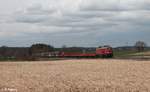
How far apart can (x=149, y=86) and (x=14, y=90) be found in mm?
7347

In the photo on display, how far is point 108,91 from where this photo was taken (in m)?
22.2

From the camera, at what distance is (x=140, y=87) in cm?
2339

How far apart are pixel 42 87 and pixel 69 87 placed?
170 centimetres

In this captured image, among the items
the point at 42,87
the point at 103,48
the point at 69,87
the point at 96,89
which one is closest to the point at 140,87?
the point at 96,89

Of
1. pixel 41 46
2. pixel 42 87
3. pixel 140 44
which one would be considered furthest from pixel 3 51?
pixel 42 87

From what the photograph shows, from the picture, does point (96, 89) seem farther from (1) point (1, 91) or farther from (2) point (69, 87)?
(1) point (1, 91)

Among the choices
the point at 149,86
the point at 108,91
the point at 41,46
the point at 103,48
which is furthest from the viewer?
the point at 41,46

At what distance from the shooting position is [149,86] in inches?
943

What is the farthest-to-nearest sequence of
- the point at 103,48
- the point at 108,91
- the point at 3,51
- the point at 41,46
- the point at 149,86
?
the point at 3,51
the point at 41,46
the point at 103,48
the point at 149,86
the point at 108,91

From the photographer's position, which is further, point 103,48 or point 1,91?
point 103,48

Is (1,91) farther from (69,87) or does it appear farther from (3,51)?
(3,51)

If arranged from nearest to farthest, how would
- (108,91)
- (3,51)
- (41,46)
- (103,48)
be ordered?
(108,91) → (103,48) → (41,46) → (3,51)

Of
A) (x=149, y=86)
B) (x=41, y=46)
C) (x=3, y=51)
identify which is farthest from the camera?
(x=3, y=51)

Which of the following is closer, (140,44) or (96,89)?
(96,89)
